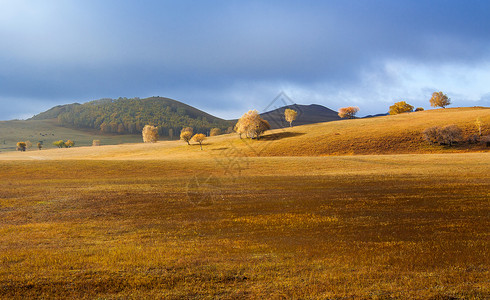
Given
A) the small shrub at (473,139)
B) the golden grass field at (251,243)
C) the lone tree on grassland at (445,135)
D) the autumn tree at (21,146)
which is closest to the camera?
the golden grass field at (251,243)

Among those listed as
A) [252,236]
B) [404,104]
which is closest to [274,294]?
[252,236]

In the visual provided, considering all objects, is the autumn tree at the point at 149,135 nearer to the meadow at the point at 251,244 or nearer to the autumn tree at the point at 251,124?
the autumn tree at the point at 251,124

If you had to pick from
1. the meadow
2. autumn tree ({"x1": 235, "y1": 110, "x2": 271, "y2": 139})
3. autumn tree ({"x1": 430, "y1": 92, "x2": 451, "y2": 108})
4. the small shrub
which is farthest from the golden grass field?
autumn tree ({"x1": 430, "y1": 92, "x2": 451, "y2": 108})

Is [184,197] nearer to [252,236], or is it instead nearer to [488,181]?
[252,236]

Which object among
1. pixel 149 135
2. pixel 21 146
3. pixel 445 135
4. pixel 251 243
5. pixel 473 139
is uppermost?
pixel 149 135

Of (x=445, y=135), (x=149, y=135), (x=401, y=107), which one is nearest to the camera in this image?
(x=445, y=135)

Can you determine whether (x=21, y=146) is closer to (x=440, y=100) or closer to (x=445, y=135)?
(x=445, y=135)

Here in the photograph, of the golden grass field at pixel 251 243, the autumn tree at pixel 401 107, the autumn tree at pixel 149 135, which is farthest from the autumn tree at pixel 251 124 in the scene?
the autumn tree at pixel 401 107

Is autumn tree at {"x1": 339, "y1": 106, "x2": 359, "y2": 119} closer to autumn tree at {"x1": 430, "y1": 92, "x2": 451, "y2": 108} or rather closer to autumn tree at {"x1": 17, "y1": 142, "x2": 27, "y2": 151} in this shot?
autumn tree at {"x1": 430, "y1": 92, "x2": 451, "y2": 108}

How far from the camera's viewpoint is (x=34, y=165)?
111 feet

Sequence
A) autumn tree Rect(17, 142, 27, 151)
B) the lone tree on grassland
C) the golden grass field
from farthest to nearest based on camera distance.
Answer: autumn tree Rect(17, 142, 27, 151) → the lone tree on grassland → the golden grass field

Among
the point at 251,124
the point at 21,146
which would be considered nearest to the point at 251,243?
the point at 251,124

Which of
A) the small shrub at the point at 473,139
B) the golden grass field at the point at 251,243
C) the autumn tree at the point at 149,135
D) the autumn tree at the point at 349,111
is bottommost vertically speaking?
the golden grass field at the point at 251,243

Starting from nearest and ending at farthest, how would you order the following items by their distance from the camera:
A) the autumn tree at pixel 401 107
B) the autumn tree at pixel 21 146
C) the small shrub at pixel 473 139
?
1. the small shrub at pixel 473 139
2. the autumn tree at pixel 21 146
3. the autumn tree at pixel 401 107
